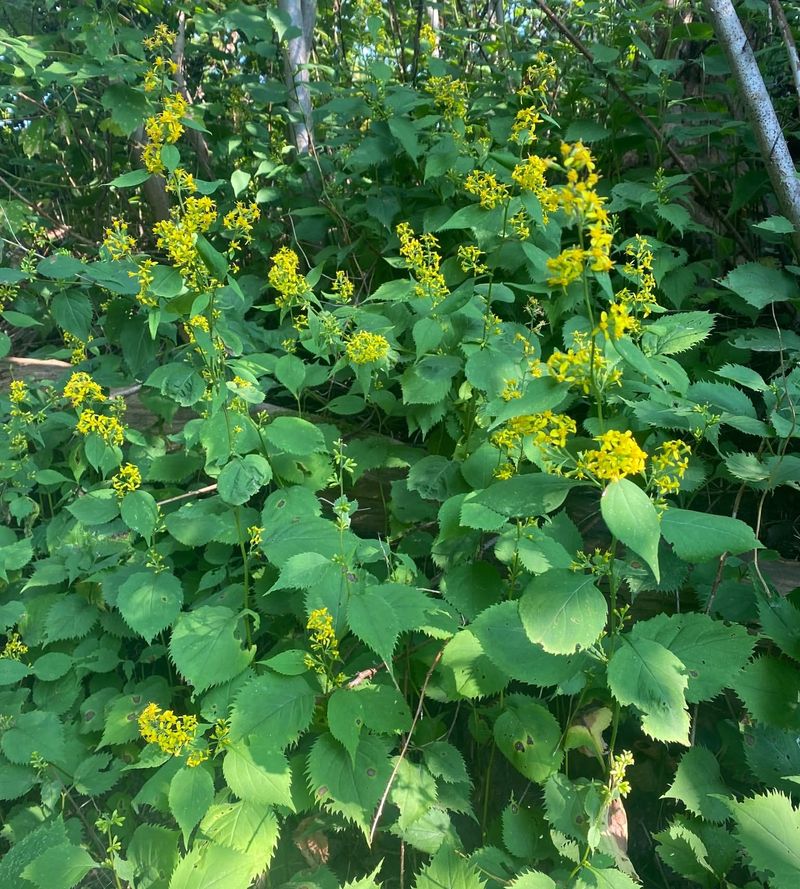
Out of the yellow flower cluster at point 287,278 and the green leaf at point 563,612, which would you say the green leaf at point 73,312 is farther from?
the green leaf at point 563,612

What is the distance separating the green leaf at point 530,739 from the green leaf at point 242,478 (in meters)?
0.93

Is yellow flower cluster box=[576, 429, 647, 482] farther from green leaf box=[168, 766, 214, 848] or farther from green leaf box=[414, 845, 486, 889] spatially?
green leaf box=[168, 766, 214, 848]

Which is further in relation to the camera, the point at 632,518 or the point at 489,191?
the point at 489,191

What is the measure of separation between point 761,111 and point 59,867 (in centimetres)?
323

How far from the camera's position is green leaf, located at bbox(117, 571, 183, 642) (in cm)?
197

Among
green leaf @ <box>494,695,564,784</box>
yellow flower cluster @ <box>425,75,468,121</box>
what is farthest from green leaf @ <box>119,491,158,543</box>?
yellow flower cluster @ <box>425,75,468,121</box>

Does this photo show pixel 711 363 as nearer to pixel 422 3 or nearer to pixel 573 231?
pixel 573 231

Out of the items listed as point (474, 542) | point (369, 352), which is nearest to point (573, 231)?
point (369, 352)

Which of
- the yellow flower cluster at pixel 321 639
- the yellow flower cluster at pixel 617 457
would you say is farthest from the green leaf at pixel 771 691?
the yellow flower cluster at pixel 321 639

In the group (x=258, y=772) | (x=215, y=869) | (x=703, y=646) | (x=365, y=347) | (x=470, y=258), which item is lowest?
(x=215, y=869)

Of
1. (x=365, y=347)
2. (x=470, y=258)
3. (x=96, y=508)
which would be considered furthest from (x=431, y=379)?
(x=96, y=508)

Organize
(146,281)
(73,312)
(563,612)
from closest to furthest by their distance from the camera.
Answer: (563,612) < (146,281) < (73,312)

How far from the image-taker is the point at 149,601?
6.64 ft

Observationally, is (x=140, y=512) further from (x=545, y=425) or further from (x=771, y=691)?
(x=771, y=691)
